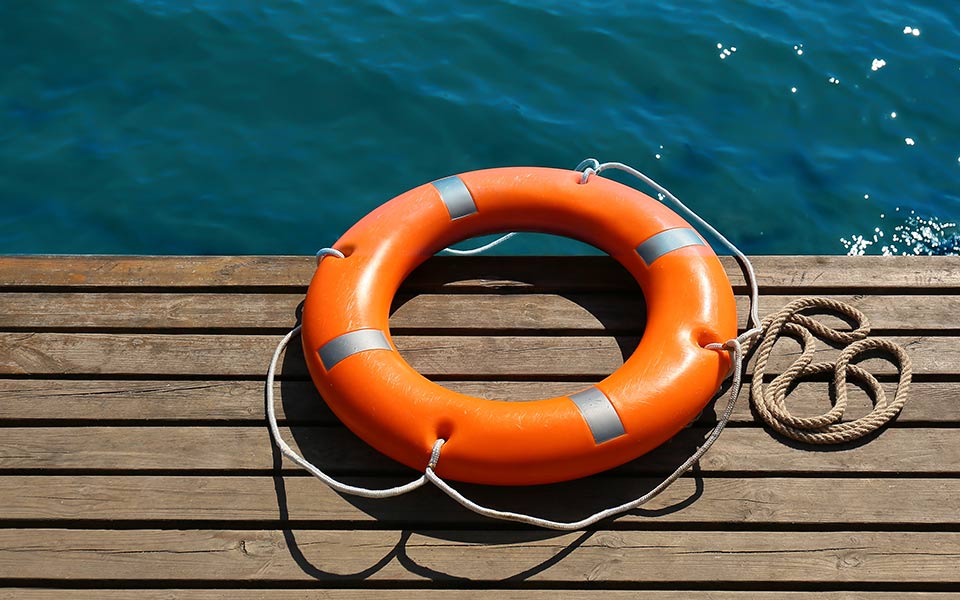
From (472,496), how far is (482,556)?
0.14 metres

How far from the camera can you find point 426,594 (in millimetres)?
1585

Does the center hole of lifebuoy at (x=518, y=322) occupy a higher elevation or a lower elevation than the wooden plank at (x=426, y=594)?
higher

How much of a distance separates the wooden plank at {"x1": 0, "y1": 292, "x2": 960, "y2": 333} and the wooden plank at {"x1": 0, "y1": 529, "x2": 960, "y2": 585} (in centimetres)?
59

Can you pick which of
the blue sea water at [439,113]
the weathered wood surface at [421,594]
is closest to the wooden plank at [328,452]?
the weathered wood surface at [421,594]

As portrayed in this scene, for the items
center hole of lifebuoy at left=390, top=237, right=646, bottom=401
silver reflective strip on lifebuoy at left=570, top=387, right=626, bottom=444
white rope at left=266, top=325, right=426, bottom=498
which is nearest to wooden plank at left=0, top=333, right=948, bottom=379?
center hole of lifebuoy at left=390, top=237, right=646, bottom=401

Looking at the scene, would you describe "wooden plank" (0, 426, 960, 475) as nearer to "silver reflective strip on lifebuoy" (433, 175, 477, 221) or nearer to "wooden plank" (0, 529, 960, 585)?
"wooden plank" (0, 529, 960, 585)

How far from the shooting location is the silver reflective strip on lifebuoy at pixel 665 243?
203 cm

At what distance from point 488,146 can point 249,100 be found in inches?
42.2

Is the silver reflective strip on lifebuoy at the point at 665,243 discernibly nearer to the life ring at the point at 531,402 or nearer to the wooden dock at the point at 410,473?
the life ring at the point at 531,402

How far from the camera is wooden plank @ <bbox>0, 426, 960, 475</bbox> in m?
1.79

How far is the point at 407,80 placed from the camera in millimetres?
3822

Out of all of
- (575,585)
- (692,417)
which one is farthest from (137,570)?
(692,417)

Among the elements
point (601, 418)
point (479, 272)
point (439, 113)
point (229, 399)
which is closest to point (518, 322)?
point (479, 272)

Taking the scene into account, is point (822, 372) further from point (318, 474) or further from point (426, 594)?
point (318, 474)
